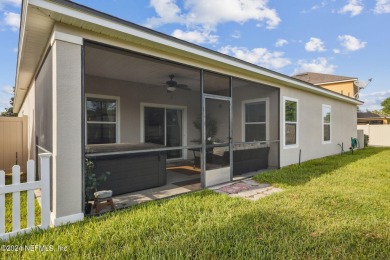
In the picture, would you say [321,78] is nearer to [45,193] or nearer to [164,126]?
[164,126]

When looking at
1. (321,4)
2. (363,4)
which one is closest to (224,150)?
(321,4)

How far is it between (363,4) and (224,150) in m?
8.63

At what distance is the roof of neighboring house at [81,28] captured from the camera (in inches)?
107

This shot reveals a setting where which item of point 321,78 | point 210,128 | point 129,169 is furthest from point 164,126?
point 321,78

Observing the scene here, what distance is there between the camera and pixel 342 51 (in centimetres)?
1788

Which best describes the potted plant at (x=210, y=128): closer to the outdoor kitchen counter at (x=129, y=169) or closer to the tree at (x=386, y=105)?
the outdoor kitchen counter at (x=129, y=169)

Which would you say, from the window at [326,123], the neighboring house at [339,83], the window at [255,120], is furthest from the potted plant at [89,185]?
the neighboring house at [339,83]

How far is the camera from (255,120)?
26.1 ft

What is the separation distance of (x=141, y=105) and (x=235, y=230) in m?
5.81

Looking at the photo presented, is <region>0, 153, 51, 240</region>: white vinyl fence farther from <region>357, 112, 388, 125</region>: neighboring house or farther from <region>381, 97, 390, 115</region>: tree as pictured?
<region>381, 97, 390, 115</region>: tree

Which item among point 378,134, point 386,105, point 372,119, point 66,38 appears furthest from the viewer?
point 386,105

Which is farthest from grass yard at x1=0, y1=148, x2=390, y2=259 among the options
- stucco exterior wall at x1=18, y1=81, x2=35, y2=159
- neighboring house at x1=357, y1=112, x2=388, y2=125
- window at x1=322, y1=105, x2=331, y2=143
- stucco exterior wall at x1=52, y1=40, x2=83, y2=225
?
neighboring house at x1=357, y1=112, x2=388, y2=125

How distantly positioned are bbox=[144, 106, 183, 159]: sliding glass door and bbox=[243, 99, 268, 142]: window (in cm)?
268

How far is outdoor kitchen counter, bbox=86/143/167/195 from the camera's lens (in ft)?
13.6
